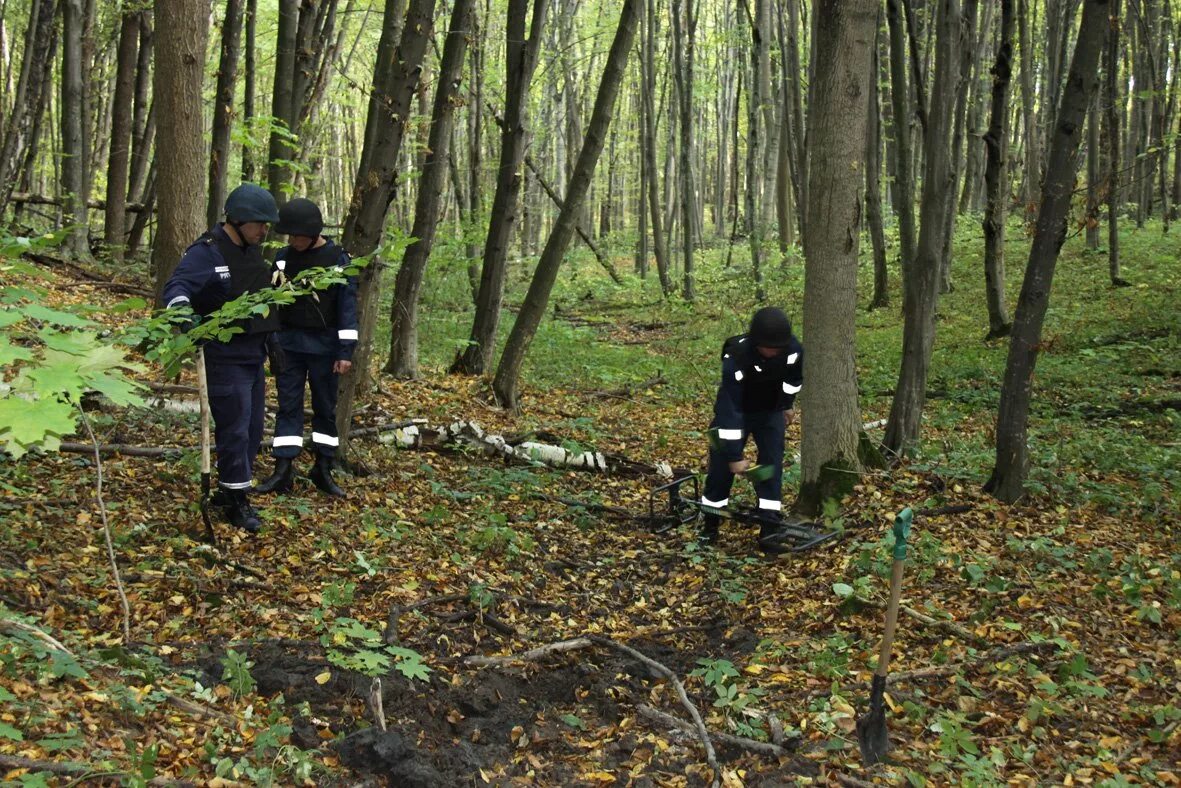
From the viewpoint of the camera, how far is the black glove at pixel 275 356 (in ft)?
20.6

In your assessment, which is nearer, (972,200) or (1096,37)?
(1096,37)

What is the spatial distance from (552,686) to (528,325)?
255 inches

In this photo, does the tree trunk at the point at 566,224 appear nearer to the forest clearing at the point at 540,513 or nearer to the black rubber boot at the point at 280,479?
the forest clearing at the point at 540,513

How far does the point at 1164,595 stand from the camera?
16.6 feet

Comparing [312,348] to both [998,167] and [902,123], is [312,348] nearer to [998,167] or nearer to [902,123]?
[998,167]

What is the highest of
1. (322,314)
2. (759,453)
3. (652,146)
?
(652,146)

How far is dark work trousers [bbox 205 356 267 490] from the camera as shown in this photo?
562 cm

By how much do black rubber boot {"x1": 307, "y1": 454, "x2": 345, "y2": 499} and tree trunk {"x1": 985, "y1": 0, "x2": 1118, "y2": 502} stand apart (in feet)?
16.7

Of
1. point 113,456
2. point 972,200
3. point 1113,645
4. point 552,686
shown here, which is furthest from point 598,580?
point 972,200

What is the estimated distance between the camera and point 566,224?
1066 cm

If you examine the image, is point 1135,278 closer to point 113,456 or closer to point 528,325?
point 528,325

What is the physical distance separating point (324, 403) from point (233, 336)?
1.23 meters

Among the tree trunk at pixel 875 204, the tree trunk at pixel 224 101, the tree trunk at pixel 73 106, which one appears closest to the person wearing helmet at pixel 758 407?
the tree trunk at pixel 224 101

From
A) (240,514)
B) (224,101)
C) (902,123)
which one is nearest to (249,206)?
(240,514)
